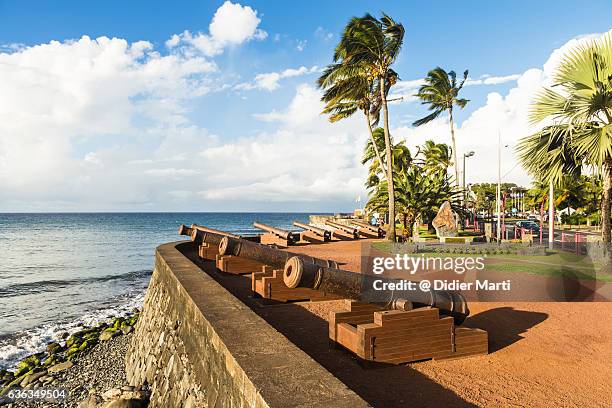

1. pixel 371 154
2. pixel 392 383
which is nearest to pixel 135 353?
pixel 392 383

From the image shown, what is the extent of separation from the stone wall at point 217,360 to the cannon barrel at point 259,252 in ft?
2.67

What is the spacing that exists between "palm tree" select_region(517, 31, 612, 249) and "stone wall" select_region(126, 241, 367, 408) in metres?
8.71

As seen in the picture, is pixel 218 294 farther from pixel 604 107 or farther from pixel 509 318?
pixel 604 107

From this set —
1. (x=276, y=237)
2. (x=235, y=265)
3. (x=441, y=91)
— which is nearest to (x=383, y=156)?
(x=441, y=91)

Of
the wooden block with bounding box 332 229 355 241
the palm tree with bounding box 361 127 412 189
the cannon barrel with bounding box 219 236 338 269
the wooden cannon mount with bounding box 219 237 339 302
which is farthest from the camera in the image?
the palm tree with bounding box 361 127 412 189

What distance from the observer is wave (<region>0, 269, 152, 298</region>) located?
1864cm

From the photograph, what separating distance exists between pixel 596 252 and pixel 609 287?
304 centimetres

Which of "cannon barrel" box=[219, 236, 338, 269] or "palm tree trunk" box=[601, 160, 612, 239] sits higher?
"palm tree trunk" box=[601, 160, 612, 239]

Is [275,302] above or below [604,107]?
below

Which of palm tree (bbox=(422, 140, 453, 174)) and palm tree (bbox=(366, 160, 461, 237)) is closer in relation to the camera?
palm tree (bbox=(366, 160, 461, 237))

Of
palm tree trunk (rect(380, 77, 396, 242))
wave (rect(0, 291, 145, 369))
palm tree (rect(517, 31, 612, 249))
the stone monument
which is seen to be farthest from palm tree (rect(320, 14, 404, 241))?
wave (rect(0, 291, 145, 369))

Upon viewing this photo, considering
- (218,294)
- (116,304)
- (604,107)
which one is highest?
(604,107)

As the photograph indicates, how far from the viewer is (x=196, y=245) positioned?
1650 centimetres

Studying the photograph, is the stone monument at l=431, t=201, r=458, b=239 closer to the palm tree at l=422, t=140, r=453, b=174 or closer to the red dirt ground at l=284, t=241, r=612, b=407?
the red dirt ground at l=284, t=241, r=612, b=407
